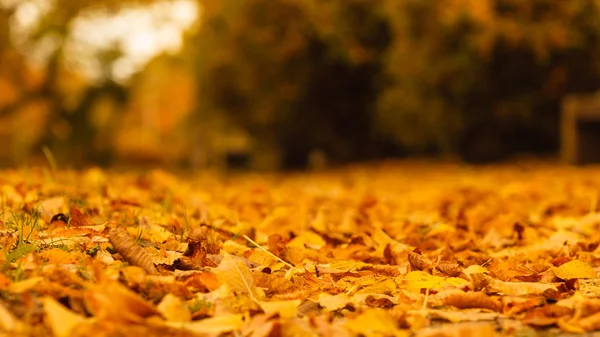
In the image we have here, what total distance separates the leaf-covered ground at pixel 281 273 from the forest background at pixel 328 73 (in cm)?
483

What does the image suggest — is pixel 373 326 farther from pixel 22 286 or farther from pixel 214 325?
pixel 22 286

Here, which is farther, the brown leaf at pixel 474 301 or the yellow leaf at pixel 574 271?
the yellow leaf at pixel 574 271

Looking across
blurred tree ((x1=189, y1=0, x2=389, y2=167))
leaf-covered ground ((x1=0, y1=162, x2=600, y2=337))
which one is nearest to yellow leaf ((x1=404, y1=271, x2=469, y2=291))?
leaf-covered ground ((x1=0, y1=162, x2=600, y2=337))

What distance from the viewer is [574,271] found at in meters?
2.24

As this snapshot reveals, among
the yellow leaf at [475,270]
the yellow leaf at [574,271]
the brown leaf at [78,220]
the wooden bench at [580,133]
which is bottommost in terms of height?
the wooden bench at [580,133]

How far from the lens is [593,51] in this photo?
30.3 feet

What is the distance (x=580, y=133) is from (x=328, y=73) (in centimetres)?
477

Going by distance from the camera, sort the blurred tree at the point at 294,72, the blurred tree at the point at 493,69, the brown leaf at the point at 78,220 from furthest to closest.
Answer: the blurred tree at the point at 294,72
the blurred tree at the point at 493,69
the brown leaf at the point at 78,220

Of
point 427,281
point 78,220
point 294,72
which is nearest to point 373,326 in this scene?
point 427,281

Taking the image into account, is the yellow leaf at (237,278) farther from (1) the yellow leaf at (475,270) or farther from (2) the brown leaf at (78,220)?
(2) the brown leaf at (78,220)

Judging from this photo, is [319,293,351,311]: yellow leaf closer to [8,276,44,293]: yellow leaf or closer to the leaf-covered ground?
the leaf-covered ground

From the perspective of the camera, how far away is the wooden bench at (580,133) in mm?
7910

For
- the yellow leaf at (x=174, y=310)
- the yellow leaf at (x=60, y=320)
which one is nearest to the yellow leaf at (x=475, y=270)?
the yellow leaf at (x=174, y=310)

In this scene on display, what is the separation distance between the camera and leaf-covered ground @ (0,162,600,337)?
5.47ft
